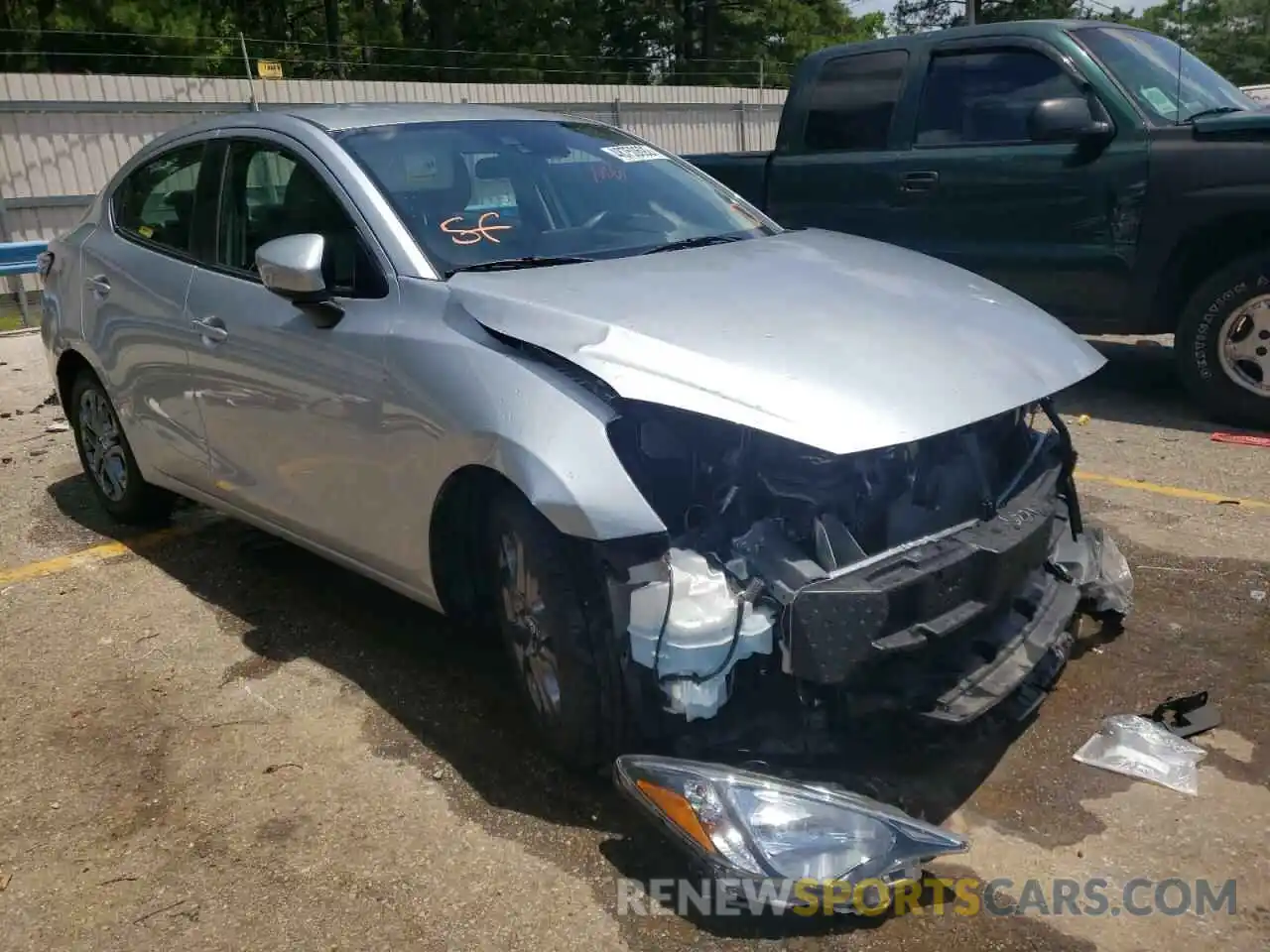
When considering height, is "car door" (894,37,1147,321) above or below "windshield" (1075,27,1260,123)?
below

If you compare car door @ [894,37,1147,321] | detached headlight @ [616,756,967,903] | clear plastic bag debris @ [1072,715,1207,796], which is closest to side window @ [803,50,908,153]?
car door @ [894,37,1147,321]

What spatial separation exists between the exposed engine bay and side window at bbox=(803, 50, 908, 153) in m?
4.19

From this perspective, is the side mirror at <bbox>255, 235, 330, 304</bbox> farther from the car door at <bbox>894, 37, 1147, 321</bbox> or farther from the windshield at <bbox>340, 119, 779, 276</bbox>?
the car door at <bbox>894, 37, 1147, 321</bbox>

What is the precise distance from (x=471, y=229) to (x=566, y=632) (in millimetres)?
1365

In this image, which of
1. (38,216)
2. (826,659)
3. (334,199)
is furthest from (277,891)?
(38,216)

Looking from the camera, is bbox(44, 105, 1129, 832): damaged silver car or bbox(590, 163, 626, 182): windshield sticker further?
bbox(590, 163, 626, 182): windshield sticker

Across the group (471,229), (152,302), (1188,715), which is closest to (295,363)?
(471,229)

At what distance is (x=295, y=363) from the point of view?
3.62 metres

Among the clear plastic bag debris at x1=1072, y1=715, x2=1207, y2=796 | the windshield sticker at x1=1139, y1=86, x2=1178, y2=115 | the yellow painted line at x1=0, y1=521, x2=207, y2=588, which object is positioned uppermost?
the windshield sticker at x1=1139, y1=86, x2=1178, y2=115

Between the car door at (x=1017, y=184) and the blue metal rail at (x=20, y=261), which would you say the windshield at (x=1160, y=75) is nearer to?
the car door at (x=1017, y=184)

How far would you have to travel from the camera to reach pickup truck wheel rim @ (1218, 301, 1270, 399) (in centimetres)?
568

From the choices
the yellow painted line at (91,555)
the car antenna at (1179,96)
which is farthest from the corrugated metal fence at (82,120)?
the car antenna at (1179,96)

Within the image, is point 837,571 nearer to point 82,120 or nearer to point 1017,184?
point 1017,184

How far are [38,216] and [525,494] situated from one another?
12.9 meters
